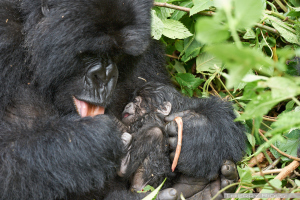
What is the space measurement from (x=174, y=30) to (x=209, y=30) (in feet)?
7.62

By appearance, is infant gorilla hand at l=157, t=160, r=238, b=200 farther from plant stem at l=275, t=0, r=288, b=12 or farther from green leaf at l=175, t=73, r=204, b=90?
plant stem at l=275, t=0, r=288, b=12

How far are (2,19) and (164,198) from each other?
1679mm

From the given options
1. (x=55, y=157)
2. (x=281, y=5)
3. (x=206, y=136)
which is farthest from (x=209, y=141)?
(x=281, y=5)

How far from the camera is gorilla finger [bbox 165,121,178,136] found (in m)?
2.65

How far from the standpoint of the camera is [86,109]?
2500 mm

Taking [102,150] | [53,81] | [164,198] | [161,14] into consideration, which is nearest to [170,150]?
[164,198]

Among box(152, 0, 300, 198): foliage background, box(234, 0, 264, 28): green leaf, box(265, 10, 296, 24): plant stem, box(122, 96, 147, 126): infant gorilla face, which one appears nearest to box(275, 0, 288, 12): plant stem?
box(152, 0, 300, 198): foliage background

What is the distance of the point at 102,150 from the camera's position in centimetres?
229

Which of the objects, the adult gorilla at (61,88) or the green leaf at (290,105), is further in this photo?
the green leaf at (290,105)

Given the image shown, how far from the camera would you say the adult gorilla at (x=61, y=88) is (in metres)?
2.17

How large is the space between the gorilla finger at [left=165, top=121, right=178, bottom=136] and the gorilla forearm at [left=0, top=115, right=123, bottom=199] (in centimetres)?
50

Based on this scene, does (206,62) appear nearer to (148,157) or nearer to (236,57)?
(148,157)

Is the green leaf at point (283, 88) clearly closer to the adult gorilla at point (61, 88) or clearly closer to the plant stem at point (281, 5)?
the adult gorilla at point (61, 88)

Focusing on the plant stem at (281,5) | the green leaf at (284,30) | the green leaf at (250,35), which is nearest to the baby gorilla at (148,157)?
the green leaf at (250,35)
